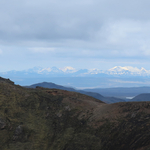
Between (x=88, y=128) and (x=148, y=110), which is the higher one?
(x=148, y=110)

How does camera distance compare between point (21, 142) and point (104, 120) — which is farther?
point (104, 120)

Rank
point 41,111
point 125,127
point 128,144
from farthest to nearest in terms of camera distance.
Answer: point 41,111
point 125,127
point 128,144

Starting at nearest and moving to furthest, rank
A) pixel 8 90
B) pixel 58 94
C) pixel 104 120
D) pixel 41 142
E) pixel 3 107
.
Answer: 1. pixel 41 142
2. pixel 104 120
3. pixel 3 107
4. pixel 8 90
5. pixel 58 94

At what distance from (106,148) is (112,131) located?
277 inches

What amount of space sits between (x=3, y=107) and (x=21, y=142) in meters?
18.1

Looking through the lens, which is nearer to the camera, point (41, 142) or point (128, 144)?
point (128, 144)

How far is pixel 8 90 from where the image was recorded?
77438 mm

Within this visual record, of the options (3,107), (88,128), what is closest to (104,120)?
(88,128)

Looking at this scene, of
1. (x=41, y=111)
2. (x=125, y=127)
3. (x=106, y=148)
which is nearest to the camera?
(x=106, y=148)

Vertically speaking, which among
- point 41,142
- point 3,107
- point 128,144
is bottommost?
point 41,142

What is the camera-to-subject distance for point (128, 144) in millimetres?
44656

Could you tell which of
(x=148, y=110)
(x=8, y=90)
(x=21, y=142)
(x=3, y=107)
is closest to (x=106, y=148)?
(x=148, y=110)

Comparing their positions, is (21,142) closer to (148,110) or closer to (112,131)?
(112,131)

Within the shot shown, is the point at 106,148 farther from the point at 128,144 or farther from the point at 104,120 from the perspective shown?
the point at 104,120
